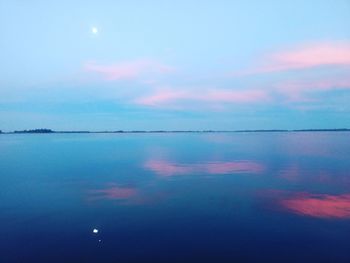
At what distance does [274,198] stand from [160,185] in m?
11.2

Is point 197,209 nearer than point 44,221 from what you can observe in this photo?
No

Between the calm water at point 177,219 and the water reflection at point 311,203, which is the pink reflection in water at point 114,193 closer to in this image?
the calm water at point 177,219

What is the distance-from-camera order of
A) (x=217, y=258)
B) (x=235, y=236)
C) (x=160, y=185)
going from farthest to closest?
(x=160, y=185)
(x=235, y=236)
(x=217, y=258)

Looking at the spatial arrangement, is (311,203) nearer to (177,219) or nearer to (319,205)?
(319,205)

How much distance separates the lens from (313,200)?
25.3 m

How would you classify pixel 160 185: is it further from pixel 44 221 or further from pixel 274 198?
pixel 44 221

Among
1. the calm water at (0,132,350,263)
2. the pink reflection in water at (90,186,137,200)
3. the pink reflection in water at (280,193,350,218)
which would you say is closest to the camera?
the calm water at (0,132,350,263)

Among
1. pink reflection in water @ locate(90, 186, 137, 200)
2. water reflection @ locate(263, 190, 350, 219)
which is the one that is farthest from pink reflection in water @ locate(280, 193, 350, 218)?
pink reflection in water @ locate(90, 186, 137, 200)

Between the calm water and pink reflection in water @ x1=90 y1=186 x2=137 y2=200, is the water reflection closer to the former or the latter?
the calm water

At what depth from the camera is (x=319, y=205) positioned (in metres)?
23.6

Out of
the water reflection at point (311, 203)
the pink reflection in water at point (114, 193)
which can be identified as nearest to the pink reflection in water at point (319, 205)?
the water reflection at point (311, 203)

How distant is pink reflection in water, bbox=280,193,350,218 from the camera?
2139 centimetres

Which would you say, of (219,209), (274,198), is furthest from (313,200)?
(219,209)

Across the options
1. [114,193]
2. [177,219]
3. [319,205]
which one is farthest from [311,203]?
[114,193]
